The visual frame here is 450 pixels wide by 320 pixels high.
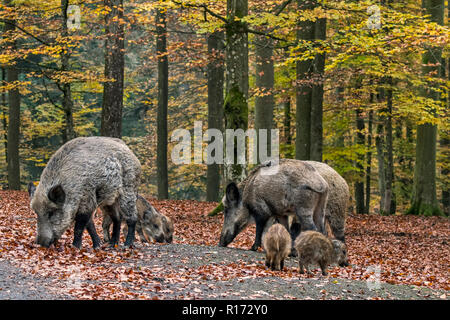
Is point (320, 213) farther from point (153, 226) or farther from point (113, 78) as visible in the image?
point (113, 78)

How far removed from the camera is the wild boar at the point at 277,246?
9141 millimetres

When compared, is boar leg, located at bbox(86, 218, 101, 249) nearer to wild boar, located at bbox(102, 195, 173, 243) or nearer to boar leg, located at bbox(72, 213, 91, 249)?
boar leg, located at bbox(72, 213, 91, 249)

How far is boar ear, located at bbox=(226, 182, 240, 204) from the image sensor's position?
11586 millimetres

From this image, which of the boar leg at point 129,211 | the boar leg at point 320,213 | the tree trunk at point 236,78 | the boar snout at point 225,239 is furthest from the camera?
the tree trunk at point 236,78

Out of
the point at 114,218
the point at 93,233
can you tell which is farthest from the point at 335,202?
the point at 93,233

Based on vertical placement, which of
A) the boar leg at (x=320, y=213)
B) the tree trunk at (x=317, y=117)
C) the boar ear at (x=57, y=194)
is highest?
the tree trunk at (x=317, y=117)

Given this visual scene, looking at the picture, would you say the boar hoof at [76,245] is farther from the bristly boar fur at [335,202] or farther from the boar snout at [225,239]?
the bristly boar fur at [335,202]

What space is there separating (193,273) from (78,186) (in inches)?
108

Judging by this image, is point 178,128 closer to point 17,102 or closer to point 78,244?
point 17,102

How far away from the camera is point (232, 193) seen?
38.2 ft

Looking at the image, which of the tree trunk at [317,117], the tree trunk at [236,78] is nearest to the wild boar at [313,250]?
the tree trunk at [236,78]

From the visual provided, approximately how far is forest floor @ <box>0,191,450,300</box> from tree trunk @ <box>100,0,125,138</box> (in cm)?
340

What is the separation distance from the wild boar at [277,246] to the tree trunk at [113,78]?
8084mm

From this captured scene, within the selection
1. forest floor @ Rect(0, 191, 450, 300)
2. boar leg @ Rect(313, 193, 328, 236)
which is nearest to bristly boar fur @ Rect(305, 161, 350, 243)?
boar leg @ Rect(313, 193, 328, 236)
